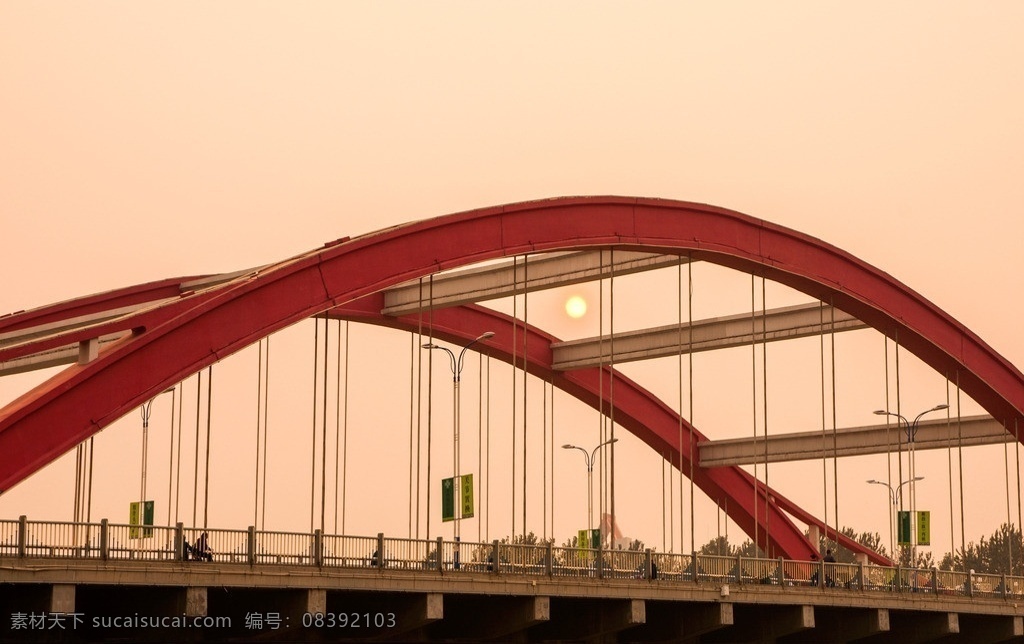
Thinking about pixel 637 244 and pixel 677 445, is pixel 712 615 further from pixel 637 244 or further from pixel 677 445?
pixel 677 445

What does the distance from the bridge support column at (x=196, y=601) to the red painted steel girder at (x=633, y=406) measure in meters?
19.7

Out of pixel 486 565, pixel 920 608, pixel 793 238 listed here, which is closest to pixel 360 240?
pixel 486 565

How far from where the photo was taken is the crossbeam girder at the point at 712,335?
4934cm

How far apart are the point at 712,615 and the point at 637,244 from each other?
9.21m

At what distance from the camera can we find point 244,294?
32.2m

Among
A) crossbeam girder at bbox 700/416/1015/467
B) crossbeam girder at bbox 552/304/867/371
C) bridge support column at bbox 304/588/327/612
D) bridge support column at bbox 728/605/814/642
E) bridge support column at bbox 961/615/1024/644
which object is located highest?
crossbeam girder at bbox 552/304/867/371

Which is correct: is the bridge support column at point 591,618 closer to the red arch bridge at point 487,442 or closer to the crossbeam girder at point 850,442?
the red arch bridge at point 487,442

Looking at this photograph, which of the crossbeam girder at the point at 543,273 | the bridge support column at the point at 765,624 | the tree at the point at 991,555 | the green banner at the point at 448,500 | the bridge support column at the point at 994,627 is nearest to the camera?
the green banner at the point at 448,500

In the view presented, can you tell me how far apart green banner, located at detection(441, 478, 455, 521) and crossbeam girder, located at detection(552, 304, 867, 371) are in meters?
10.9

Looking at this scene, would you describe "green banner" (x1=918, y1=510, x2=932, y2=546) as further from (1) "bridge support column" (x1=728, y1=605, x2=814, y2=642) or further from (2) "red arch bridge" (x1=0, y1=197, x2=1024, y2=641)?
(1) "bridge support column" (x1=728, y1=605, x2=814, y2=642)

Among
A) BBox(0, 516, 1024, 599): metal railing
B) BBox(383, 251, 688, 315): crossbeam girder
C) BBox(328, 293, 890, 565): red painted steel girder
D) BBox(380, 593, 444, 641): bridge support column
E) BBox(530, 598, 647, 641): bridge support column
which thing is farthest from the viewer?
BBox(328, 293, 890, 565): red painted steel girder

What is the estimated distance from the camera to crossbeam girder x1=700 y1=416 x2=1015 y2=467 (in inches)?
2152

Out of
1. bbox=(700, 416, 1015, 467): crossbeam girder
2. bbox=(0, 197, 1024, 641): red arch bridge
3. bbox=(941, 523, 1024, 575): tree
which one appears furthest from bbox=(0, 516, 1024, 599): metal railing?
bbox=(941, 523, 1024, 575): tree

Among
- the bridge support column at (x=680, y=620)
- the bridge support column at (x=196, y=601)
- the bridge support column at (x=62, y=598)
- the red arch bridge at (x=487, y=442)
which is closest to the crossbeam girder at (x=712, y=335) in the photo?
the red arch bridge at (x=487, y=442)
